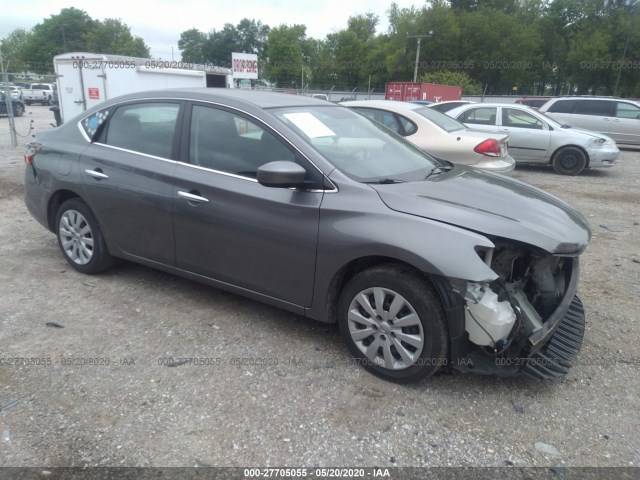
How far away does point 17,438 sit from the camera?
235 centimetres

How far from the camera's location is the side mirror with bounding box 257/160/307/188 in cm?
278

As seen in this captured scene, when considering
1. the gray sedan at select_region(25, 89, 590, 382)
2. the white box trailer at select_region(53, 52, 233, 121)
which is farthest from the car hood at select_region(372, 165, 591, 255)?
the white box trailer at select_region(53, 52, 233, 121)

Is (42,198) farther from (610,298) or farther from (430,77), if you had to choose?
(430,77)

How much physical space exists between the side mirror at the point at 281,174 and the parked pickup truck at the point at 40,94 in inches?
1730

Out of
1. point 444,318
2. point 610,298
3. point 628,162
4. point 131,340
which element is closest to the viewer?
point 444,318

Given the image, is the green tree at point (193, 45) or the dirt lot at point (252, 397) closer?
the dirt lot at point (252, 397)

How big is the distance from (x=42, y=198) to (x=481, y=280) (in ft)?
12.6

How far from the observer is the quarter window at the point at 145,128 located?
3580 mm

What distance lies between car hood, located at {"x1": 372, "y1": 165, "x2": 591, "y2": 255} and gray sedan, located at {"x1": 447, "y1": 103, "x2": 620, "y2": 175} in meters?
7.74

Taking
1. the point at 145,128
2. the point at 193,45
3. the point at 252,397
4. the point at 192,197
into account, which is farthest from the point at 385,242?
the point at 193,45

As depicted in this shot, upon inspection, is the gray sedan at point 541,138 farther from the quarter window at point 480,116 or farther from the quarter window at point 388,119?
the quarter window at point 388,119

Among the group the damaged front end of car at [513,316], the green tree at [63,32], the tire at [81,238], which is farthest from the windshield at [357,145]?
the green tree at [63,32]

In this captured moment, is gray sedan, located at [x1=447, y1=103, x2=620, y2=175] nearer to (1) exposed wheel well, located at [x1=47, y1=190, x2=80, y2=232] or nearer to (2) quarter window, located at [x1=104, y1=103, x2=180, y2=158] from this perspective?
(2) quarter window, located at [x1=104, y1=103, x2=180, y2=158]

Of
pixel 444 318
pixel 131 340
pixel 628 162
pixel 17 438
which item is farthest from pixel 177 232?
pixel 628 162
